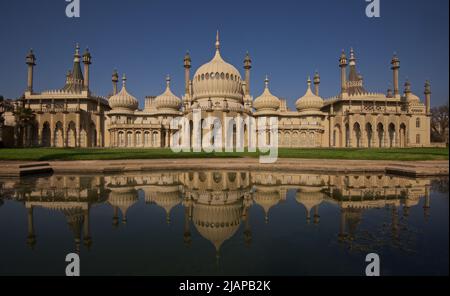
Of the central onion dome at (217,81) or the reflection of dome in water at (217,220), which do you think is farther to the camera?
the central onion dome at (217,81)

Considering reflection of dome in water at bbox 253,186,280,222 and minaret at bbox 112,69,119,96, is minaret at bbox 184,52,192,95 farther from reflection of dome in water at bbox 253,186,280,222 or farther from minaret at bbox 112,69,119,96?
reflection of dome in water at bbox 253,186,280,222

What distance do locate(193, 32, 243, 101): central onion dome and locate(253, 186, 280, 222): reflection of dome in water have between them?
91.4 feet

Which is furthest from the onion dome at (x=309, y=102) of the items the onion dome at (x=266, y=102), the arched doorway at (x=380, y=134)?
the arched doorway at (x=380, y=134)

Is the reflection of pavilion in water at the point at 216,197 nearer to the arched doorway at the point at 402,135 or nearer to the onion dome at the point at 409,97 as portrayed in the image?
the arched doorway at the point at 402,135

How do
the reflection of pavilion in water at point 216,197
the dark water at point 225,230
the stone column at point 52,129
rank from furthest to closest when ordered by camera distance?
the stone column at point 52,129
the reflection of pavilion in water at point 216,197
the dark water at point 225,230

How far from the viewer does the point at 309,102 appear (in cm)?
4147

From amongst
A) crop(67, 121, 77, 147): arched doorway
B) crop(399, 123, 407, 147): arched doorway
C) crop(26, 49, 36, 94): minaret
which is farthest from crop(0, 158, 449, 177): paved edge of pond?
crop(26, 49, 36, 94): minaret

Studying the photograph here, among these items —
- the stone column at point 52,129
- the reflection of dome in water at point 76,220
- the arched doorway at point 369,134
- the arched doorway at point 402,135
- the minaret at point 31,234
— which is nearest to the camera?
the minaret at point 31,234

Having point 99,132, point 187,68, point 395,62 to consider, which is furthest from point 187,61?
point 395,62

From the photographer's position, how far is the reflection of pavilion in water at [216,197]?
5.09m

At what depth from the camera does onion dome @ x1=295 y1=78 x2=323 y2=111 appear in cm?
4141

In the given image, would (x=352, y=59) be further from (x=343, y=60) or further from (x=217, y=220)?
(x=217, y=220)

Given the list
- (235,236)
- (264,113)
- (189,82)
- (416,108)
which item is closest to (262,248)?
(235,236)

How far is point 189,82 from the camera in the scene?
42.2 metres
